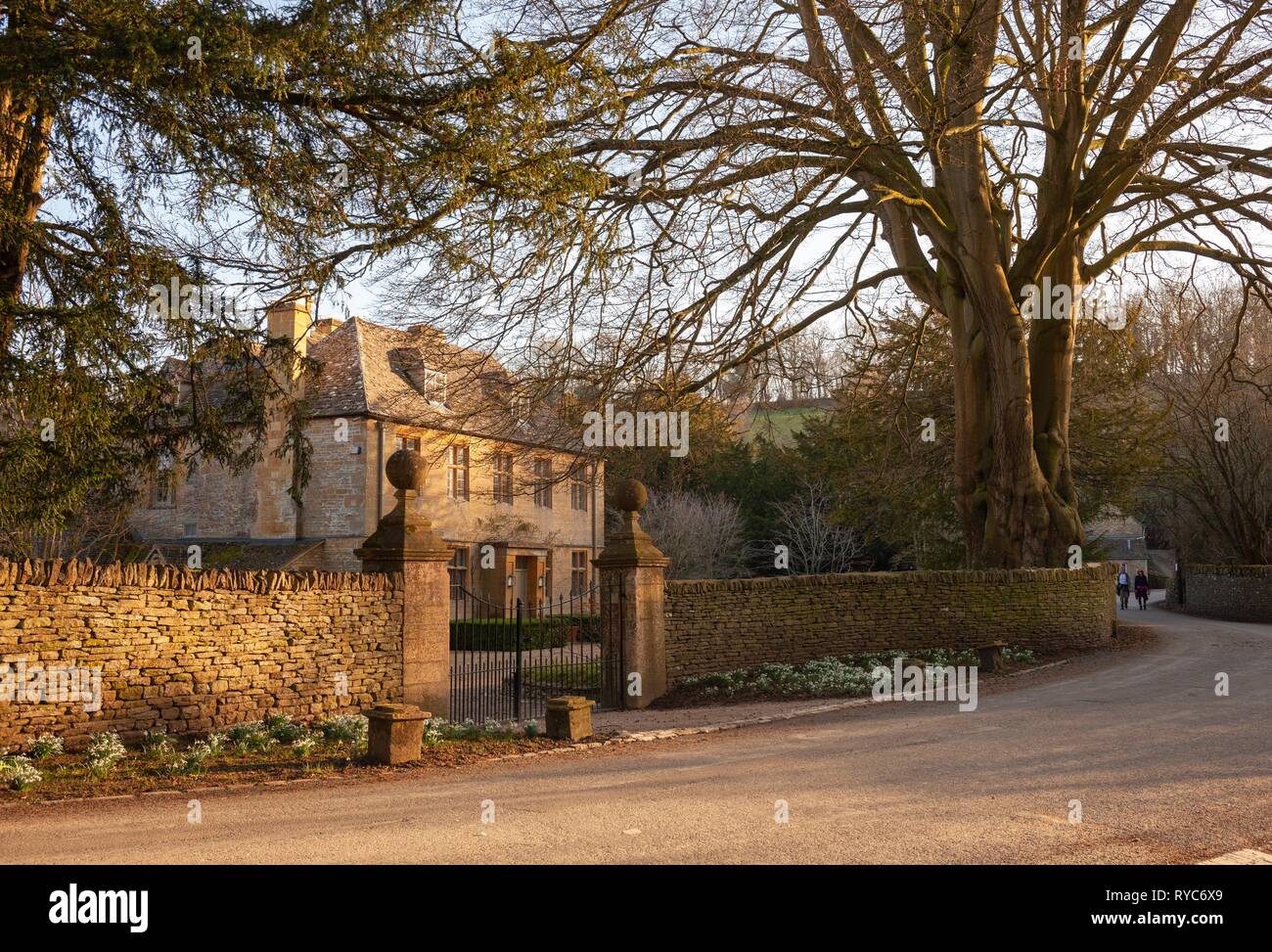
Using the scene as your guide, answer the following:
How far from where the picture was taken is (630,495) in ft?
44.5

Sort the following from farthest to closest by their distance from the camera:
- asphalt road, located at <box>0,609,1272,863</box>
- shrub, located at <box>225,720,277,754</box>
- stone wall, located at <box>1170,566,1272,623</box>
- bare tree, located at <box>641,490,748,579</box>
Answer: bare tree, located at <box>641,490,748,579</box>, stone wall, located at <box>1170,566,1272,623</box>, shrub, located at <box>225,720,277,754</box>, asphalt road, located at <box>0,609,1272,863</box>

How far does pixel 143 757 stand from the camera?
28.5ft

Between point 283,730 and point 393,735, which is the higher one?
point 393,735

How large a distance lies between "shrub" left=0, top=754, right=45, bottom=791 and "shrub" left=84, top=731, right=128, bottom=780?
390 millimetres

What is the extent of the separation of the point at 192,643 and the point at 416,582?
2.68m

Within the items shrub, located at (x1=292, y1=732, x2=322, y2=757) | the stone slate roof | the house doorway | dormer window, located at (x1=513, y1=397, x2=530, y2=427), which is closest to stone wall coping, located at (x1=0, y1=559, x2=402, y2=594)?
shrub, located at (x1=292, y1=732, x2=322, y2=757)

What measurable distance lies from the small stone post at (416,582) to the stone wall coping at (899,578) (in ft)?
12.7

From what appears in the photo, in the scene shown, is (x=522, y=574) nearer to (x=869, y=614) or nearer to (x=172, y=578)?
(x=869, y=614)

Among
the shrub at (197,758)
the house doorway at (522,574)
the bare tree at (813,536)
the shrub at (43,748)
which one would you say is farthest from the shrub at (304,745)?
the bare tree at (813,536)

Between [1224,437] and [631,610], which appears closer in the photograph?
[631,610]

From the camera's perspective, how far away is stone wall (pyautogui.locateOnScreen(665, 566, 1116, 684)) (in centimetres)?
1446

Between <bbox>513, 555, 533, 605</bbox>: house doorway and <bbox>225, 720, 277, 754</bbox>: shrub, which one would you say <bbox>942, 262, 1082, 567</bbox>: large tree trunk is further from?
<bbox>513, 555, 533, 605</bbox>: house doorway

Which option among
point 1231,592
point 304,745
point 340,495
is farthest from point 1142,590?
point 304,745
